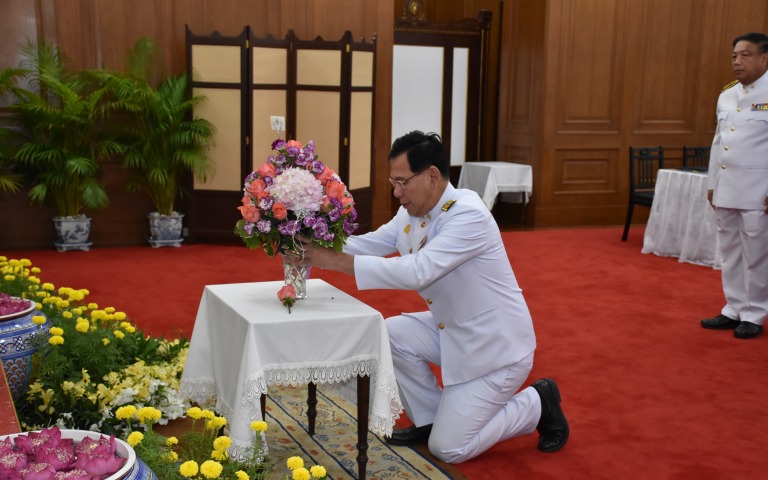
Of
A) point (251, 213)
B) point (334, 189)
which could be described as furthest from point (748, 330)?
point (251, 213)

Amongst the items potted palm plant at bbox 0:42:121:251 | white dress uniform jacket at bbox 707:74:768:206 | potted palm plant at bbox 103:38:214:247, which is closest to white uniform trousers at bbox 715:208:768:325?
white dress uniform jacket at bbox 707:74:768:206

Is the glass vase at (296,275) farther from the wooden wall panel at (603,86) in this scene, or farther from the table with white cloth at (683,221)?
the wooden wall panel at (603,86)

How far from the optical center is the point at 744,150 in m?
5.50

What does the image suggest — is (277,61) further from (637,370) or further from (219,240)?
(637,370)

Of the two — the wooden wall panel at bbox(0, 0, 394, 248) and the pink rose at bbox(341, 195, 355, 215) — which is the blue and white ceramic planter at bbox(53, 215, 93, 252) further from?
the pink rose at bbox(341, 195, 355, 215)

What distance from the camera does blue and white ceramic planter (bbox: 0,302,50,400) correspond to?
9.89 ft

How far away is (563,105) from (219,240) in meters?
4.43

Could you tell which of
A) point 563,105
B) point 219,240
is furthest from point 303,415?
point 563,105

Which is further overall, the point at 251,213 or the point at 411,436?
the point at 411,436

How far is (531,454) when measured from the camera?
3645mm

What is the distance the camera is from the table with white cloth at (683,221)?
7.80 metres

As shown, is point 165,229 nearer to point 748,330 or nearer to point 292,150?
point 748,330

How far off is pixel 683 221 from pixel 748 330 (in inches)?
107

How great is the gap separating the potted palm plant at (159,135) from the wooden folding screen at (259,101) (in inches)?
6.9
